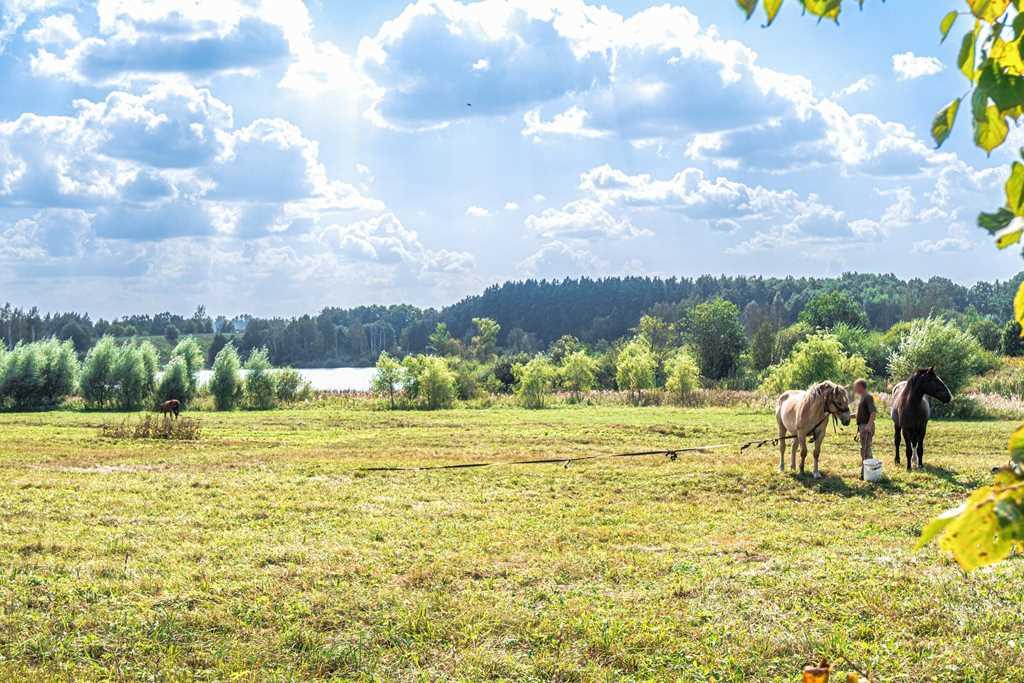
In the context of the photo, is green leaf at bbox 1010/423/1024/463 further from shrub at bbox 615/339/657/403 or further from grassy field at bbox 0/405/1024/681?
shrub at bbox 615/339/657/403

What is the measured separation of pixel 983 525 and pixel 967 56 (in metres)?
0.61

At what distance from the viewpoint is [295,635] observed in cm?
633

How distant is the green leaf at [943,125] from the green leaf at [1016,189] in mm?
154

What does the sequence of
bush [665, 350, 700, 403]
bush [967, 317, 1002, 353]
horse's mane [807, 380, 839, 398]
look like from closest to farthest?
1. horse's mane [807, 380, 839, 398]
2. bush [665, 350, 700, 403]
3. bush [967, 317, 1002, 353]

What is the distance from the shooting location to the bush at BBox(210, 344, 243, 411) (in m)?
46.2

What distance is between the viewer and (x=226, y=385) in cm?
4631

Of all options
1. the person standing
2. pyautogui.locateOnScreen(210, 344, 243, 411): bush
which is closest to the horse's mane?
the person standing

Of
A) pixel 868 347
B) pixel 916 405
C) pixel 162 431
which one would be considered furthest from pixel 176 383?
pixel 868 347

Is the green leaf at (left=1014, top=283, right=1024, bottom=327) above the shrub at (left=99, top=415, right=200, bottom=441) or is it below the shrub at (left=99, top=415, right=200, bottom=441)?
above

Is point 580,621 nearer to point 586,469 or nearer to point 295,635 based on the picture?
point 295,635

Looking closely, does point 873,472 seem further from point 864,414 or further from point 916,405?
point 916,405

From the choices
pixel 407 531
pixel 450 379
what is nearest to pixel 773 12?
pixel 407 531

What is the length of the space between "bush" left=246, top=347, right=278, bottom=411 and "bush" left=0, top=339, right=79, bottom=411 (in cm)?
991

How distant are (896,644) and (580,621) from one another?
7.39 feet
